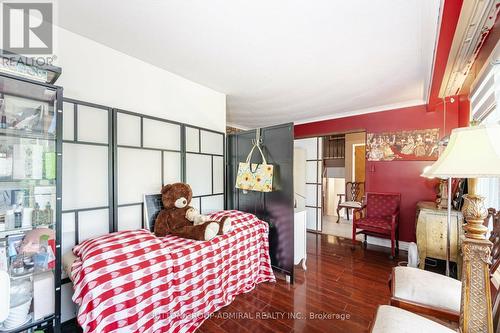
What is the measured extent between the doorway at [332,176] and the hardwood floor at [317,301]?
1.48 metres

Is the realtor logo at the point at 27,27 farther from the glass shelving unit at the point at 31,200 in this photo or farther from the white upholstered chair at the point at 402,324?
the white upholstered chair at the point at 402,324

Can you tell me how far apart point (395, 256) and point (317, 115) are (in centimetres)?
263

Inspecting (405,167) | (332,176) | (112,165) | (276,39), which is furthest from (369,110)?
(112,165)

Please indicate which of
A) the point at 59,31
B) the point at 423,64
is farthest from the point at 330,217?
the point at 59,31

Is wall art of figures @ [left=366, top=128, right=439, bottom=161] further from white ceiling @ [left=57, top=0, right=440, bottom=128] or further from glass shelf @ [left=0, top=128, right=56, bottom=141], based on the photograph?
glass shelf @ [left=0, top=128, right=56, bottom=141]

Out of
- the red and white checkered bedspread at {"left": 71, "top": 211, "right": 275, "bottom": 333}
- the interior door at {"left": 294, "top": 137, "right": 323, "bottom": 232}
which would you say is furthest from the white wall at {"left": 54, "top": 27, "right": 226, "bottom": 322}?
the interior door at {"left": 294, "top": 137, "right": 323, "bottom": 232}

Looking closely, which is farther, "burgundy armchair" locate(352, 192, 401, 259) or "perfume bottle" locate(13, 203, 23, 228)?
"burgundy armchair" locate(352, 192, 401, 259)

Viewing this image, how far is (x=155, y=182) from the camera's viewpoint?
2.07 m

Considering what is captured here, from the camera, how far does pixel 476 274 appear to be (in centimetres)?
86

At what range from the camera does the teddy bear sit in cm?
182

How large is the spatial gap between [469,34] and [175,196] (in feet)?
8.31

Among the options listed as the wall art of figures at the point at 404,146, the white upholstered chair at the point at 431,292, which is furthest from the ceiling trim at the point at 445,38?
the white upholstered chair at the point at 431,292

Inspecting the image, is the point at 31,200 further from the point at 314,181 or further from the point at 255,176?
the point at 314,181

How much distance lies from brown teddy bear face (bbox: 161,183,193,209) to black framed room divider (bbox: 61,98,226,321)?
0.66ft
